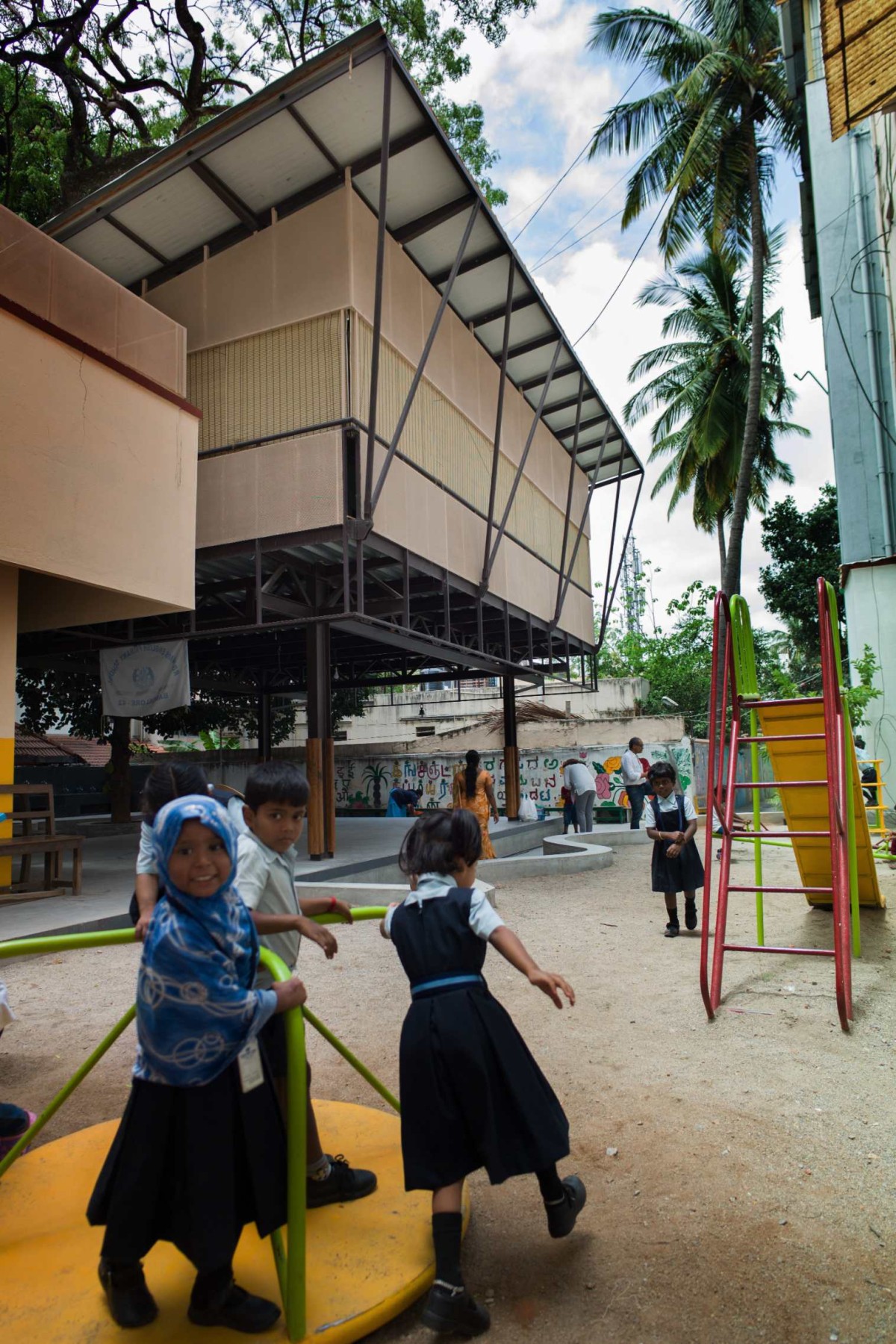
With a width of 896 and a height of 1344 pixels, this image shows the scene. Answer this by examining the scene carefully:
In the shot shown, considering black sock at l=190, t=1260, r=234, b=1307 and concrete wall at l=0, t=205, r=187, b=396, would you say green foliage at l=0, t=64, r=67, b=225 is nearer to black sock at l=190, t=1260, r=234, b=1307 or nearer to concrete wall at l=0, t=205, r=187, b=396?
concrete wall at l=0, t=205, r=187, b=396

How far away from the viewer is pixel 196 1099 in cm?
203

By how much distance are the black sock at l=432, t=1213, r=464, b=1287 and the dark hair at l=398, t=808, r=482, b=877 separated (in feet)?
2.97

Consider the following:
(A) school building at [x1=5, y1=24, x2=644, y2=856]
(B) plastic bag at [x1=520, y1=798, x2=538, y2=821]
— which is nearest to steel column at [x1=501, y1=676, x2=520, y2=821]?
(B) plastic bag at [x1=520, y1=798, x2=538, y2=821]

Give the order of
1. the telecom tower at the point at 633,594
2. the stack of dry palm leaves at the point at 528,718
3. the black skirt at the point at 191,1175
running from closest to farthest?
1. the black skirt at the point at 191,1175
2. the stack of dry palm leaves at the point at 528,718
3. the telecom tower at the point at 633,594

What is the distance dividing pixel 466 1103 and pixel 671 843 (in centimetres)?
479

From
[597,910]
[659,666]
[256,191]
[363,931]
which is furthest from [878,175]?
[659,666]

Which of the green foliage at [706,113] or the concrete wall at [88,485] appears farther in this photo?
the green foliage at [706,113]

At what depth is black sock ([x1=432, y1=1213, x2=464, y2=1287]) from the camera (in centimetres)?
216

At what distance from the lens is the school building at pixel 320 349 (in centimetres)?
976

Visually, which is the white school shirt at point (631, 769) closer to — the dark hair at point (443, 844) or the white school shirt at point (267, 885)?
the white school shirt at point (267, 885)

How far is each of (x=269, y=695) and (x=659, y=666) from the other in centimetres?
2295

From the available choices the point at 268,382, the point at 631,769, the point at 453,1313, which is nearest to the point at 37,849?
the point at 268,382

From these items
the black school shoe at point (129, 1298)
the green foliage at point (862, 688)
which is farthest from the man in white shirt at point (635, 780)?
the black school shoe at point (129, 1298)

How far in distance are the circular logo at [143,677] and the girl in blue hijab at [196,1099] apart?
414 inches
